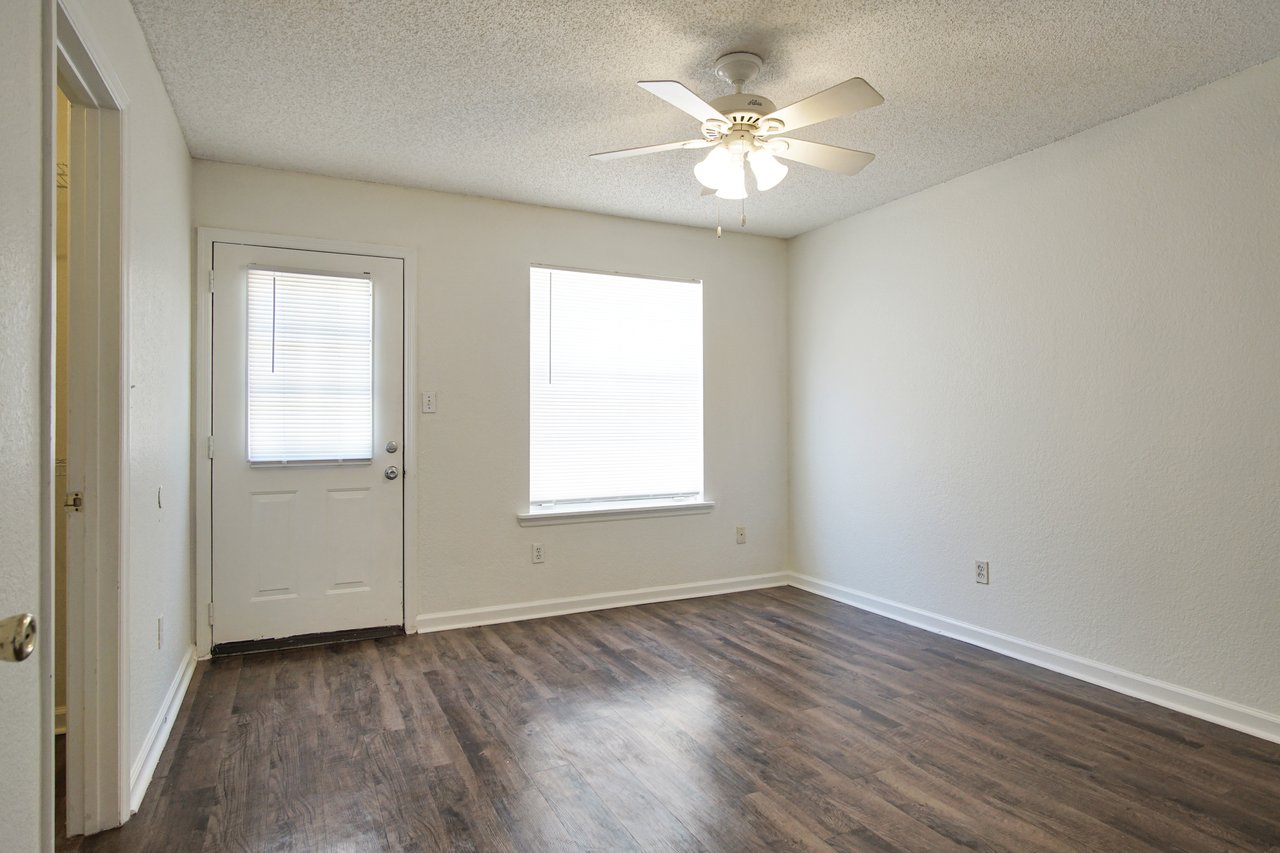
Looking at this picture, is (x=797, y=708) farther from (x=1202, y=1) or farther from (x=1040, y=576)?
(x=1202, y=1)

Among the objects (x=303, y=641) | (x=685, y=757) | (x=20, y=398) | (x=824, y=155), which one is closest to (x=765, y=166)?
(x=824, y=155)

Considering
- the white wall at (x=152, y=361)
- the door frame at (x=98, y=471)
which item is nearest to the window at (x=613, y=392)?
the white wall at (x=152, y=361)

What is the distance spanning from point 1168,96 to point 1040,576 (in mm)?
2110

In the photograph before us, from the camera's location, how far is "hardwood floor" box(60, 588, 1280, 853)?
203 centimetres

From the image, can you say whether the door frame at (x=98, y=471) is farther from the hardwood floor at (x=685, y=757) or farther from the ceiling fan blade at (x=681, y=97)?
the ceiling fan blade at (x=681, y=97)

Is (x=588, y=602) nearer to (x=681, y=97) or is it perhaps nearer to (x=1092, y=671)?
(x=1092, y=671)

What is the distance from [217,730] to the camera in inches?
106

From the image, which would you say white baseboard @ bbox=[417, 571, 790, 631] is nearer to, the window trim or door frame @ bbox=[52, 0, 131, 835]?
the window trim

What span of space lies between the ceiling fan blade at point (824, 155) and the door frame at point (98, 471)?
2.10 metres

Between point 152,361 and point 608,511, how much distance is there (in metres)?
2.59

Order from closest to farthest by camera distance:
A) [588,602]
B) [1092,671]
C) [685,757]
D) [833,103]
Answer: [833,103]
[685,757]
[1092,671]
[588,602]

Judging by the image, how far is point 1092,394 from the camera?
319cm

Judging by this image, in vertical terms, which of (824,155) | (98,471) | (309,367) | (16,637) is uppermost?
(824,155)

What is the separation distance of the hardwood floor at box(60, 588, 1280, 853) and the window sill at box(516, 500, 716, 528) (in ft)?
2.73
